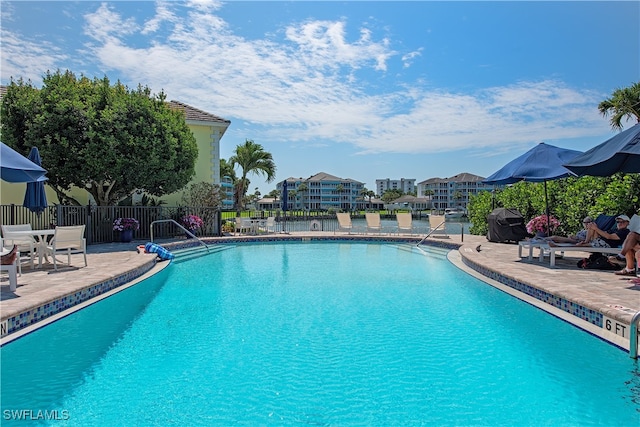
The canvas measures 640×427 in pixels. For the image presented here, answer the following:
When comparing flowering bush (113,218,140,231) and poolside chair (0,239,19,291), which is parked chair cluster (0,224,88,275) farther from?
flowering bush (113,218,140,231)

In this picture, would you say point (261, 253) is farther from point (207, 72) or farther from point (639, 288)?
point (639, 288)

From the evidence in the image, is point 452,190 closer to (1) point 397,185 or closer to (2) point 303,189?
(2) point 303,189

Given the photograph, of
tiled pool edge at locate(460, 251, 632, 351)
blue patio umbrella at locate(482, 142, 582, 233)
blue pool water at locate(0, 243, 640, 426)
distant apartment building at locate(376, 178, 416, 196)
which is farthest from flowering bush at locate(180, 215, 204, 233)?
distant apartment building at locate(376, 178, 416, 196)

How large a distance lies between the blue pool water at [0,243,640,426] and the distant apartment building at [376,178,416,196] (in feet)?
526

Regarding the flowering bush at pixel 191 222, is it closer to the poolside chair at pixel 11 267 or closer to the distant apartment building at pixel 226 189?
A: the distant apartment building at pixel 226 189

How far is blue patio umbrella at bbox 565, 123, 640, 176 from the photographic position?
5.94 meters

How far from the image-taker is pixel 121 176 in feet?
42.8

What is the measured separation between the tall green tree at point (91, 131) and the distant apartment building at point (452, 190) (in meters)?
106

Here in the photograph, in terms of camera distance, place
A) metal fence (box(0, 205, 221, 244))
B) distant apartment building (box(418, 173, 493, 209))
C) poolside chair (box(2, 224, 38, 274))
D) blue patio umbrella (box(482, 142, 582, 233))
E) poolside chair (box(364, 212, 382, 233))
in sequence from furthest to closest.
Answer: distant apartment building (box(418, 173, 493, 209))
poolside chair (box(364, 212, 382, 233))
metal fence (box(0, 205, 221, 244))
blue patio umbrella (box(482, 142, 582, 233))
poolside chair (box(2, 224, 38, 274))

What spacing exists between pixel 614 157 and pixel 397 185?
17947 centimetres

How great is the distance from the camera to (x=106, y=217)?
45.7ft

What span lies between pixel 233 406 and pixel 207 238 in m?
12.8

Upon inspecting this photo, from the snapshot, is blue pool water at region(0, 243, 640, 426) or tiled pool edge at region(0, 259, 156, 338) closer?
blue pool water at region(0, 243, 640, 426)

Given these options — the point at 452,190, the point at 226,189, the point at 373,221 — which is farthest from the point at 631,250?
the point at 452,190
